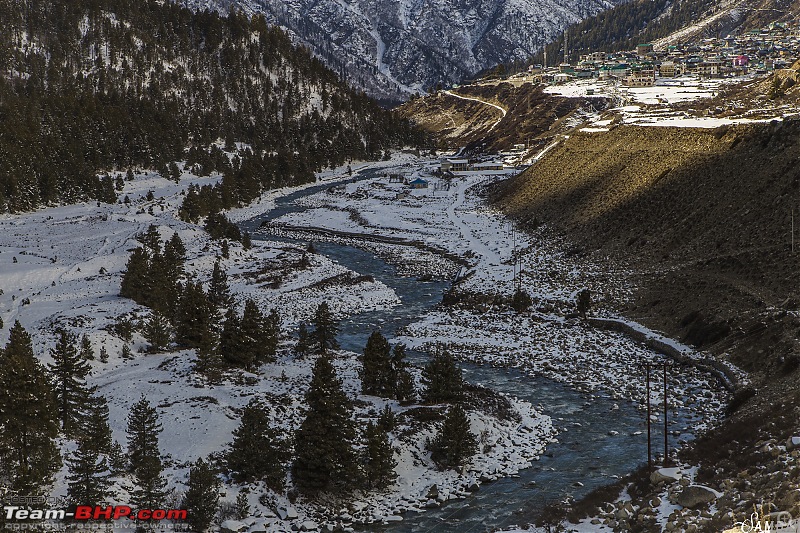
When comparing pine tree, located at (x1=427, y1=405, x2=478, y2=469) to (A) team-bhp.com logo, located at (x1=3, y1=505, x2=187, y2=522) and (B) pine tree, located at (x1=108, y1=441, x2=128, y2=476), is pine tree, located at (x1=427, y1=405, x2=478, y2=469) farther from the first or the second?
(B) pine tree, located at (x1=108, y1=441, x2=128, y2=476)

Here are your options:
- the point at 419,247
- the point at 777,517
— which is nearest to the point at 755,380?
the point at 777,517

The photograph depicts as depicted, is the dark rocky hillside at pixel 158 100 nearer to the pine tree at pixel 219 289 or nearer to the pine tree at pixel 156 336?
the pine tree at pixel 219 289

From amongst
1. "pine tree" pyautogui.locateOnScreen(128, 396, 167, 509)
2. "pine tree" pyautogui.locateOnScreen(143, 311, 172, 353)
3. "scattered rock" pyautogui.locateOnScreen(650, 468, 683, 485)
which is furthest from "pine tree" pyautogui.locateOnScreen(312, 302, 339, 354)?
"scattered rock" pyautogui.locateOnScreen(650, 468, 683, 485)

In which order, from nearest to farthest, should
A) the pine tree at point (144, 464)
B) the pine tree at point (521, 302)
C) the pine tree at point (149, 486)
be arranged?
1. the pine tree at point (149, 486)
2. the pine tree at point (144, 464)
3. the pine tree at point (521, 302)

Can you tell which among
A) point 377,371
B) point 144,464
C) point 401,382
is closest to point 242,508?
point 144,464

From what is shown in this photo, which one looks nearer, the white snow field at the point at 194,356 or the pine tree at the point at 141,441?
the pine tree at the point at 141,441

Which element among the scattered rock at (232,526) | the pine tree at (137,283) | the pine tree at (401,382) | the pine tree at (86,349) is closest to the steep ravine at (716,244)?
the pine tree at (401,382)
